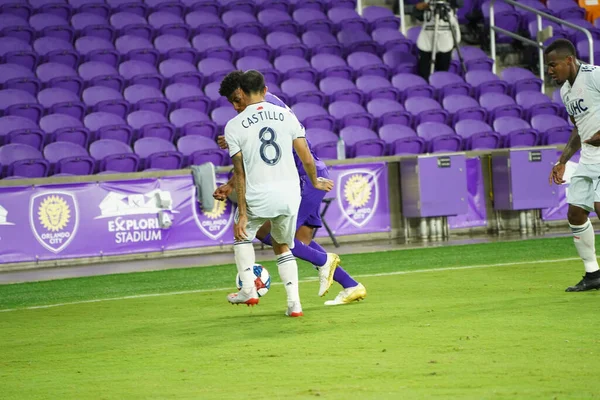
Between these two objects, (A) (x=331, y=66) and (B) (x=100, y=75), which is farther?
(A) (x=331, y=66)

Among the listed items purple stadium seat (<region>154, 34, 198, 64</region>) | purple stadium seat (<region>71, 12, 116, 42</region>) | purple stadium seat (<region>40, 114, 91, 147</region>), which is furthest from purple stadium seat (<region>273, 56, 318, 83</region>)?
purple stadium seat (<region>40, 114, 91, 147</region>)

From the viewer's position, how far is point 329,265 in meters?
8.95

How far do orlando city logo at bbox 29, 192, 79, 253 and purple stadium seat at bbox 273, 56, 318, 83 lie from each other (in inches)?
260

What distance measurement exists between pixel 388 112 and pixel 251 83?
12.1m

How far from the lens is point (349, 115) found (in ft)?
65.4

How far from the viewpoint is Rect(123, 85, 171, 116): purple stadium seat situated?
62.1 feet

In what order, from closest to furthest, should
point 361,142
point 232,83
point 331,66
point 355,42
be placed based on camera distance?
point 232,83 < point 361,142 < point 331,66 < point 355,42

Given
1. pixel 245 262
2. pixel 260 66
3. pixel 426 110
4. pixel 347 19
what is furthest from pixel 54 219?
pixel 347 19

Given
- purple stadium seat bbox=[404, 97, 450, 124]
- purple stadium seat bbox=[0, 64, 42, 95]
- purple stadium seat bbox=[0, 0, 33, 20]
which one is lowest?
purple stadium seat bbox=[404, 97, 450, 124]

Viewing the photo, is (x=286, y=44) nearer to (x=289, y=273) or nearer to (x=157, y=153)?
(x=157, y=153)

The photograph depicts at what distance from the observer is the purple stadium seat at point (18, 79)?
738 inches

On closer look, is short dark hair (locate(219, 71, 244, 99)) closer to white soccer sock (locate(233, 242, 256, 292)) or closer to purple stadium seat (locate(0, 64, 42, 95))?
white soccer sock (locate(233, 242, 256, 292))

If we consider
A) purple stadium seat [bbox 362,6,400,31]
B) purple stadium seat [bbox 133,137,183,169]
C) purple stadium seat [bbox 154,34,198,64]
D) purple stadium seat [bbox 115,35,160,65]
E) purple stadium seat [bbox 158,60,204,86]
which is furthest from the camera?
purple stadium seat [bbox 362,6,400,31]

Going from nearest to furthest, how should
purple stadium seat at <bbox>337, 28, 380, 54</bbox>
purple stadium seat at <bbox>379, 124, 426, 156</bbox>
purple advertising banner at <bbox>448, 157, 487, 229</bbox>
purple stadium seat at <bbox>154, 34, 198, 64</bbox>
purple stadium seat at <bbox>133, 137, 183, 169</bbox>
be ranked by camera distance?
purple stadium seat at <bbox>133, 137, 183, 169</bbox>
purple advertising banner at <bbox>448, 157, 487, 229</bbox>
purple stadium seat at <bbox>379, 124, 426, 156</bbox>
purple stadium seat at <bbox>154, 34, 198, 64</bbox>
purple stadium seat at <bbox>337, 28, 380, 54</bbox>
